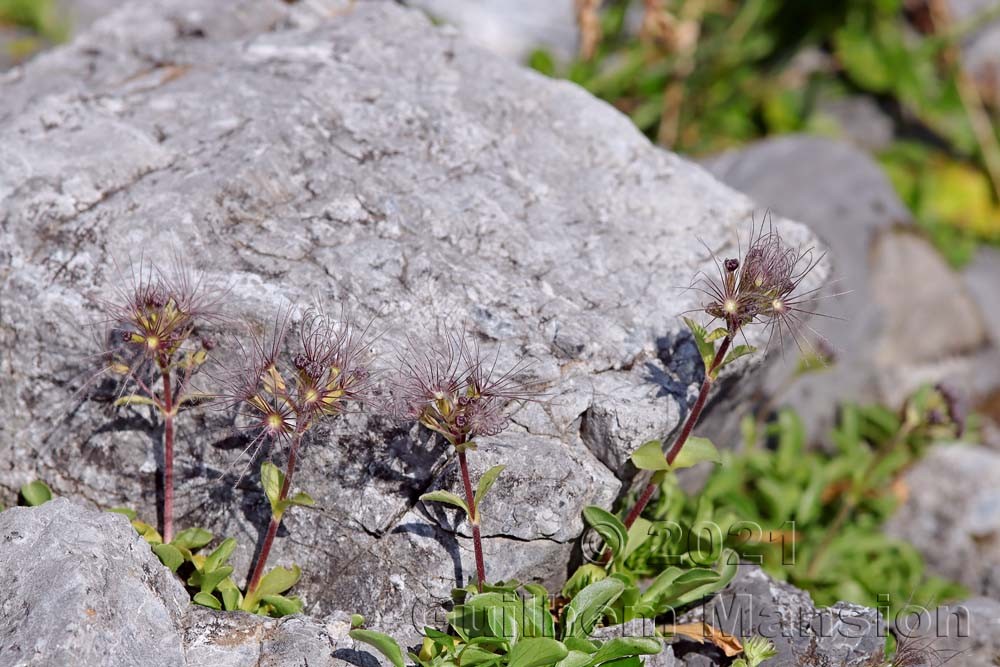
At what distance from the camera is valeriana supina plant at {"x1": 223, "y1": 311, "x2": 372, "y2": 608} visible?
371cm

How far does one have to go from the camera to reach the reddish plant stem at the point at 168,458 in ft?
13.0

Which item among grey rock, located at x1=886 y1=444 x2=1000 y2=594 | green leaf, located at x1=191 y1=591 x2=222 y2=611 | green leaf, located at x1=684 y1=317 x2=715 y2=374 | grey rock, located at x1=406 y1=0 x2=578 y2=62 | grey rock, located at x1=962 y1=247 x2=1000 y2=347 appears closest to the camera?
green leaf, located at x1=191 y1=591 x2=222 y2=611

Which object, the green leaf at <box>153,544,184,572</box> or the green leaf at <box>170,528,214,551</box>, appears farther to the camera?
the green leaf at <box>170,528,214,551</box>

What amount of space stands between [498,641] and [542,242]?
2.02m

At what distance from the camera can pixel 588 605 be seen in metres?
3.89

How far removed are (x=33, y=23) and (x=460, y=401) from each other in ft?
26.1

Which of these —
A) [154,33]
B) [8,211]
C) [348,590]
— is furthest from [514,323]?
[154,33]

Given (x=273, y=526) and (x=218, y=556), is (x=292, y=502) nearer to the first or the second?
(x=273, y=526)

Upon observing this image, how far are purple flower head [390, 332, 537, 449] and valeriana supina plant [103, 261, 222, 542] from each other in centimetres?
89

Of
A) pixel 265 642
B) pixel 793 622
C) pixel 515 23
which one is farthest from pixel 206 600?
pixel 515 23

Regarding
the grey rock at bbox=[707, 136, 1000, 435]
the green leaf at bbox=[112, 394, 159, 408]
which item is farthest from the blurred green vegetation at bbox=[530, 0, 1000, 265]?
the green leaf at bbox=[112, 394, 159, 408]

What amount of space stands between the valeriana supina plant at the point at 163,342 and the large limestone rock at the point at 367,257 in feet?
0.35

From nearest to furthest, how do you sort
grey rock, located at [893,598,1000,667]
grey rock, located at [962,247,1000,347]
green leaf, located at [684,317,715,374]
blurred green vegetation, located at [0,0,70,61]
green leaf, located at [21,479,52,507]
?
1. green leaf, located at [684,317,715,374]
2. green leaf, located at [21,479,52,507]
3. grey rock, located at [893,598,1000,667]
4. grey rock, located at [962,247,1000,347]
5. blurred green vegetation, located at [0,0,70,61]

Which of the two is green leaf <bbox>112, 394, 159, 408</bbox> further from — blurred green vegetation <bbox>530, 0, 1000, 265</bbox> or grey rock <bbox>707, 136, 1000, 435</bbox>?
blurred green vegetation <bbox>530, 0, 1000, 265</bbox>
